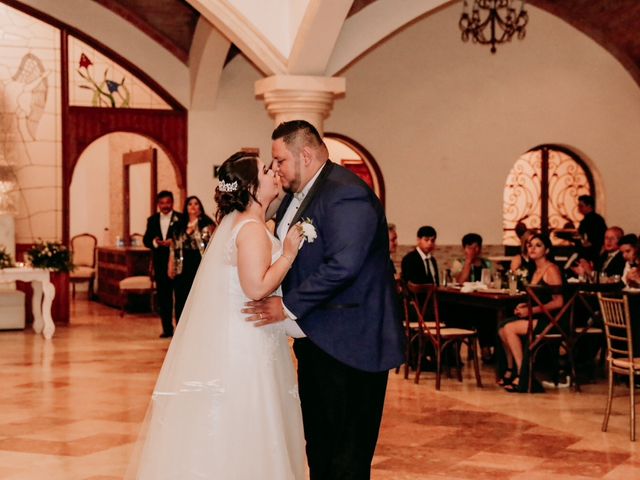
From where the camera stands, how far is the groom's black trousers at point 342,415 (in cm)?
385

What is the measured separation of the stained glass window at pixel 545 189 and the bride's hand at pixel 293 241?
443 inches

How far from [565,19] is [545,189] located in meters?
2.43

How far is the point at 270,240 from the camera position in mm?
4055

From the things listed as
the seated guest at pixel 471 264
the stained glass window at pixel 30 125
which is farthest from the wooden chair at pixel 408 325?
the stained glass window at pixel 30 125

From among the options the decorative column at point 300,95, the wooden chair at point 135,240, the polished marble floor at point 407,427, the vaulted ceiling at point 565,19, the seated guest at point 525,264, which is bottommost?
the polished marble floor at point 407,427

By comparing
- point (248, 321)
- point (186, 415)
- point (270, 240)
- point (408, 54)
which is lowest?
point (186, 415)

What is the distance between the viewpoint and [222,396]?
13.4 ft

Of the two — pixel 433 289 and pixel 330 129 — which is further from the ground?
pixel 330 129

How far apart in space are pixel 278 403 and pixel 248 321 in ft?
1.19

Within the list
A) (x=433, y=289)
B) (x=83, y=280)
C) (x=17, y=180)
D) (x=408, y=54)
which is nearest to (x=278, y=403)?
(x=433, y=289)

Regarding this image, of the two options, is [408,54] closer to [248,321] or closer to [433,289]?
[433,289]

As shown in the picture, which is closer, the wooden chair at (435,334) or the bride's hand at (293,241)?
the bride's hand at (293,241)

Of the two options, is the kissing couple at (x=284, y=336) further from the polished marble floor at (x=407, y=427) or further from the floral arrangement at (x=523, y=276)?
the floral arrangement at (x=523, y=276)

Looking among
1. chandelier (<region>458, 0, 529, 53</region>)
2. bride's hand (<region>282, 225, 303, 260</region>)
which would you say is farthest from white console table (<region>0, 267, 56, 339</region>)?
bride's hand (<region>282, 225, 303, 260</region>)
